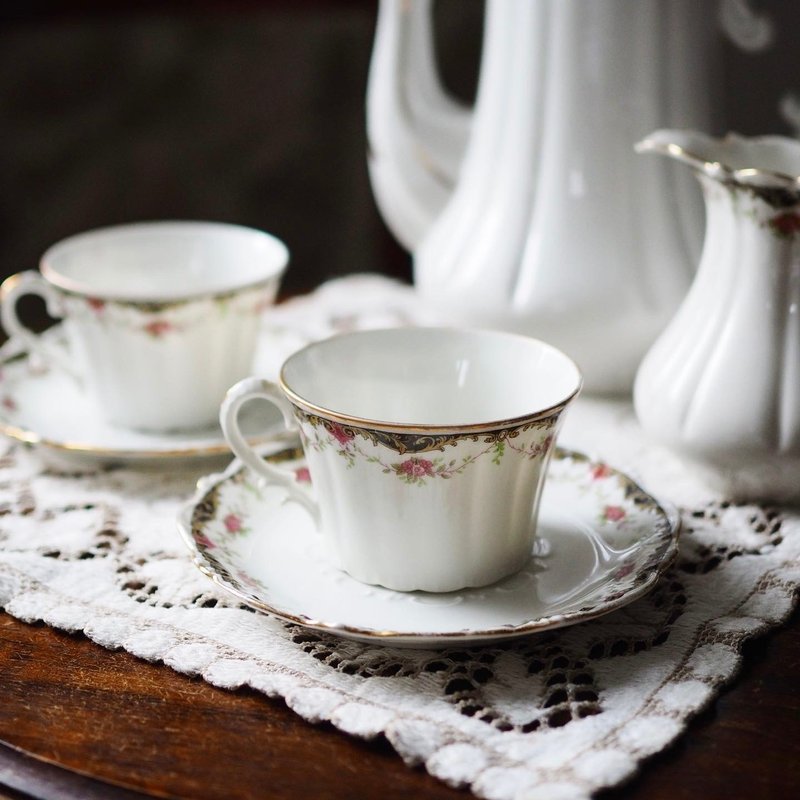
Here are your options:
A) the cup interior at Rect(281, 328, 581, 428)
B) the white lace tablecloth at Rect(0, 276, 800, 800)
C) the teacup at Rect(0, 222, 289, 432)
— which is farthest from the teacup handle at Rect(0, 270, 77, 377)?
the cup interior at Rect(281, 328, 581, 428)

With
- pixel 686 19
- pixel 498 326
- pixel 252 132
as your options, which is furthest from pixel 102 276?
pixel 252 132

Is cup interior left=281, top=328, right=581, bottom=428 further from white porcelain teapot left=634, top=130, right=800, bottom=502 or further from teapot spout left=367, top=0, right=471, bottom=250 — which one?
teapot spout left=367, top=0, right=471, bottom=250

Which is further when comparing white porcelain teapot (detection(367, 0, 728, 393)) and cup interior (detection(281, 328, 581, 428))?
white porcelain teapot (detection(367, 0, 728, 393))

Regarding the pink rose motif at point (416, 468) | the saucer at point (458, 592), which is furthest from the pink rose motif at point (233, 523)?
the pink rose motif at point (416, 468)

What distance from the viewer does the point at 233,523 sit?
0.53 m

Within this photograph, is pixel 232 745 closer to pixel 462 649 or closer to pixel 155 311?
pixel 462 649

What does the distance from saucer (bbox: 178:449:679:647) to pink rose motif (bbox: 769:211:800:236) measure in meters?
0.14

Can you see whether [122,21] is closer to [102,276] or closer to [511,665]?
[102,276]

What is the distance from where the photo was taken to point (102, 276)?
30.0 inches

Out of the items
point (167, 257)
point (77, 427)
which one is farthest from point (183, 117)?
point (77, 427)

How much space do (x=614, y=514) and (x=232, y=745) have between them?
23cm

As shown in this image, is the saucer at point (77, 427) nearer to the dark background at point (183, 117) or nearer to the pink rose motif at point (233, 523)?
the pink rose motif at point (233, 523)

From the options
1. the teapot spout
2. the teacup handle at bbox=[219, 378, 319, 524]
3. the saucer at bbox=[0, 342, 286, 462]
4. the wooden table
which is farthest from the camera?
the teapot spout

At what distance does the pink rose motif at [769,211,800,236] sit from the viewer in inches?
20.7
